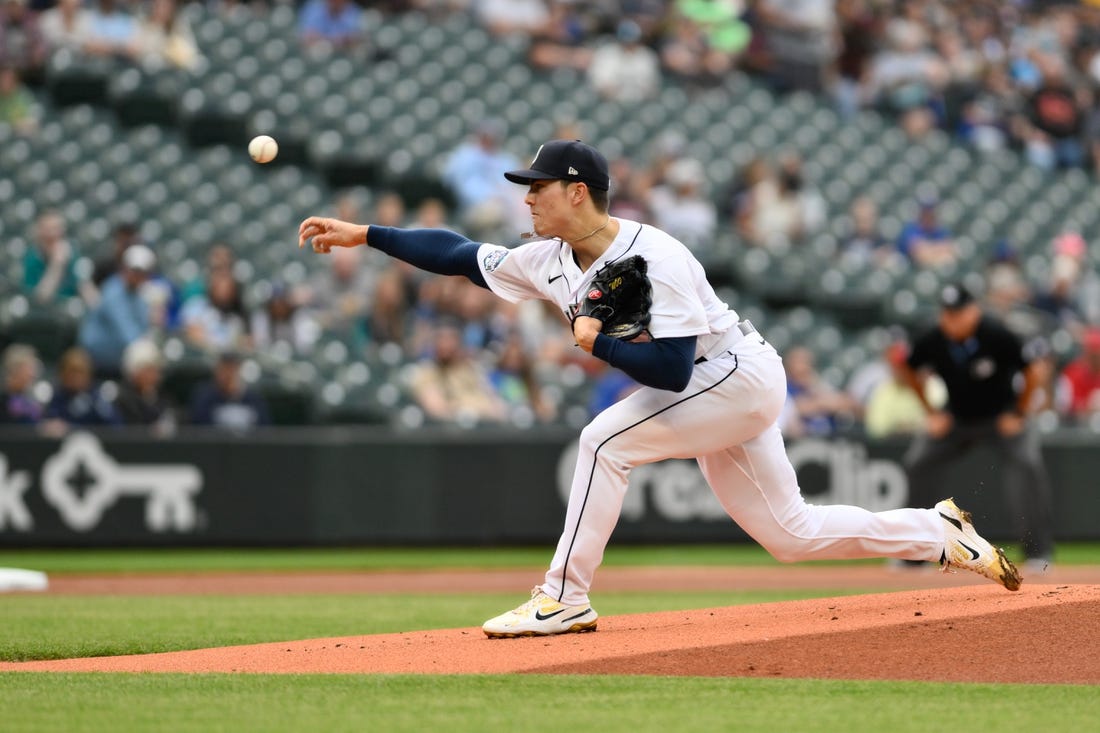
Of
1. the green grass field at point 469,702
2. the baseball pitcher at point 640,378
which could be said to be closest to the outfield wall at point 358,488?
the green grass field at point 469,702

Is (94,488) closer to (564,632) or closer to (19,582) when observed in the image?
(19,582)

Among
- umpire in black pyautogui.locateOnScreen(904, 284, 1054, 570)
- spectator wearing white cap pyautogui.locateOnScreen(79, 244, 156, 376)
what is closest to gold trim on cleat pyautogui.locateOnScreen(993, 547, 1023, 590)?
umpire in black pyautogui.locateOnScreen(904, 284, 1054, 570)

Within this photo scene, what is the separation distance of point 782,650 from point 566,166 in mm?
1867

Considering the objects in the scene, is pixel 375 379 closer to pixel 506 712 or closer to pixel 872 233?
pixel 872 233

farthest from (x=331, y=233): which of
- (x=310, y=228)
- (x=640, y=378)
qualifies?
(x=640, y=378)

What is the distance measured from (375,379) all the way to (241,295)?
1294 mm

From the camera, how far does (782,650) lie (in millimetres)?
5699

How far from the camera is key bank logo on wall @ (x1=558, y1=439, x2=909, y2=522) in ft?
43.9

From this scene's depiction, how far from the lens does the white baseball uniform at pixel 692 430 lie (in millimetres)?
6074

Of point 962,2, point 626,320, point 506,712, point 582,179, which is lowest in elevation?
point 506,712

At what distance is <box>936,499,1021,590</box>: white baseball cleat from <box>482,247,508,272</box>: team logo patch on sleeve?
198cm

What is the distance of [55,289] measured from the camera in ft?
44.0

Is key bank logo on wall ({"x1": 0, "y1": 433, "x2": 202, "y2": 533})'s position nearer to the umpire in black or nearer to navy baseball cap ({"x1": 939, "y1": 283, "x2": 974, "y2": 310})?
the umpire in black

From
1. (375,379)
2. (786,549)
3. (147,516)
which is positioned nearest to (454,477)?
(375,379)
